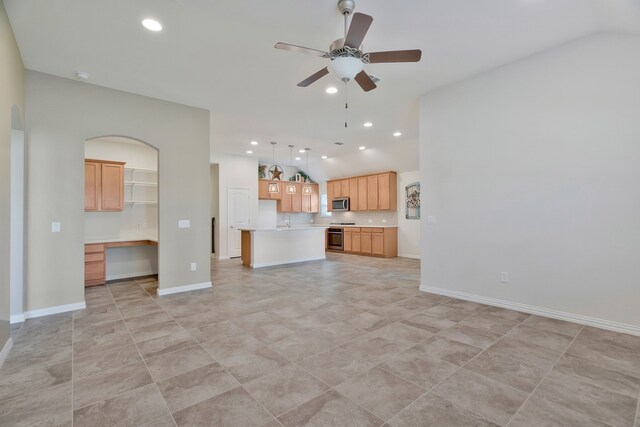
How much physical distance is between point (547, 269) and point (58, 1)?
5.61 m

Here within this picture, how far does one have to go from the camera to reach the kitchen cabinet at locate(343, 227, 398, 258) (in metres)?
8.85

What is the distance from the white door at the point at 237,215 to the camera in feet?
→ 29.0

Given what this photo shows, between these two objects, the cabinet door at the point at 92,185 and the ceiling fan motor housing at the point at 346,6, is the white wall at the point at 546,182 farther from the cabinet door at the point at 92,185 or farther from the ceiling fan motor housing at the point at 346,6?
the cabinet door at the point at 92,185

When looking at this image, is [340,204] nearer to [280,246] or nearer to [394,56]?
[280,246]

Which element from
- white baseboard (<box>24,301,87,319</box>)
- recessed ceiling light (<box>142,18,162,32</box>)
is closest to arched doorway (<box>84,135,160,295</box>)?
white baseboard (<box>24,301,87,319</box>)

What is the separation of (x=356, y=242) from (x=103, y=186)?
22.3 feet

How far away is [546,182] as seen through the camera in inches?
138

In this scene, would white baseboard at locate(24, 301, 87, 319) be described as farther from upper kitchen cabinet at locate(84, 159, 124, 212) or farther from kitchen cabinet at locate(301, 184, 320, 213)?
kitchen cabinet at locate(301, 184, 320, 213)

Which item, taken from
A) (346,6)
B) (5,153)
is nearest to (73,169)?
(5,153)

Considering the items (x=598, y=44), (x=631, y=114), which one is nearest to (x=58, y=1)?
(x=598, y=44)

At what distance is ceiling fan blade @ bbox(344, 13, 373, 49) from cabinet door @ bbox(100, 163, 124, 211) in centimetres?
538

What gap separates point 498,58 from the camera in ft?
11.9

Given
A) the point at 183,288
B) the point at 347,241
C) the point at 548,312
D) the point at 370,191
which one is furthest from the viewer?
the point at 347,241

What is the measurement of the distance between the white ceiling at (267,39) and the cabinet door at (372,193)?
4601mm
